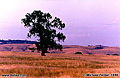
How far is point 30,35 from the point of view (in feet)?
158

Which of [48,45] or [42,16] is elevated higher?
[42,16]

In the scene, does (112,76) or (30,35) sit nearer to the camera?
(112,76)

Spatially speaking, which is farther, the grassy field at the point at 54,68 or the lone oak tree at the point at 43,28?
the lone oak tree at the point at 43,28

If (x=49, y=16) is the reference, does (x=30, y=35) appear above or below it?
below

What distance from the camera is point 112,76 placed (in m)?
15.0

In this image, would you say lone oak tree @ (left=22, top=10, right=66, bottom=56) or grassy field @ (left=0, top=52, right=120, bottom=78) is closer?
grassy field @ (left=0, top=52, right=120, bottom=78)

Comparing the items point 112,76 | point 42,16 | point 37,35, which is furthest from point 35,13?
point 112,76

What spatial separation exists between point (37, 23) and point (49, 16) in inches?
128

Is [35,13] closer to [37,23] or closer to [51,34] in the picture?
[37,23]

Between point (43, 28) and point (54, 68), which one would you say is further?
point (43, 28)

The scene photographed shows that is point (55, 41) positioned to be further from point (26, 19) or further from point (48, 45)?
point (26, 19)

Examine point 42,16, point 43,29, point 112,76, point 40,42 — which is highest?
point 42,16

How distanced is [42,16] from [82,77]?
35.0m

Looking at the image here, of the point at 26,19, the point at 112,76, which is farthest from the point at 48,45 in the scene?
the point at 112,76
